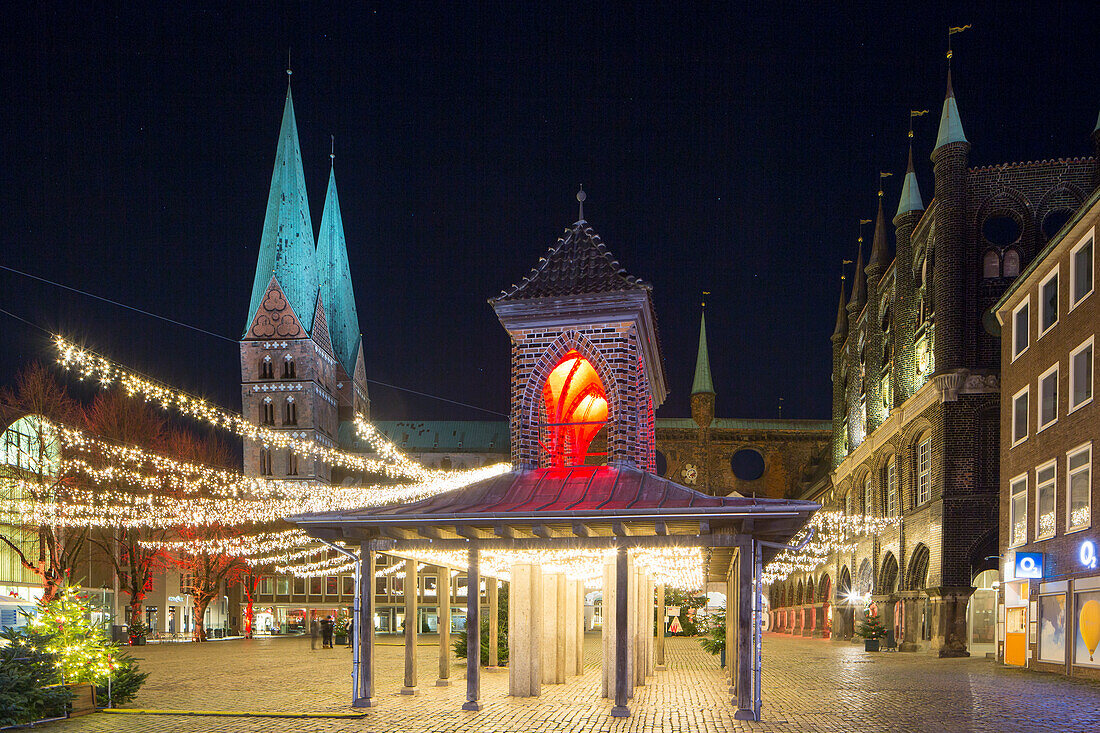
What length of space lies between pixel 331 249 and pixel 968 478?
231ft

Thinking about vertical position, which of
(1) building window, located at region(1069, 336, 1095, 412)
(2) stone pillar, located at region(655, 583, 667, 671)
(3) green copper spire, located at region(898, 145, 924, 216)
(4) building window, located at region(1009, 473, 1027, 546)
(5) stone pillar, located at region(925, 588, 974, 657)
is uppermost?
(3) green copper spire, located at region(898, 145, 924, 216)

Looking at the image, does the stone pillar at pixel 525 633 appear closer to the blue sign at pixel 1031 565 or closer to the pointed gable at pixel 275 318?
the blue sign at pixel 1031 565

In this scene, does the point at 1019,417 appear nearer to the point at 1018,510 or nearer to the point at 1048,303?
the point at 1018,510

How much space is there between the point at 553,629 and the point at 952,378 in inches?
840

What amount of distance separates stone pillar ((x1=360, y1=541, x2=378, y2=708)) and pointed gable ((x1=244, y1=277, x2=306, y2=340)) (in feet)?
238

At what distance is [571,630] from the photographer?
763 inches

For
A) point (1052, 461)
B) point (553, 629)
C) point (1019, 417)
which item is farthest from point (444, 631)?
point (1019, 417)

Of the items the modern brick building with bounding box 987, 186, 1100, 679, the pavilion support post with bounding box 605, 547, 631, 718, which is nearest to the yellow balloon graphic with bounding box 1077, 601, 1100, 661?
the modern brick building with bounding box 987, 186, 1100, 679

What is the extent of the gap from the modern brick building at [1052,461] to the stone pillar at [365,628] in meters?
15.2

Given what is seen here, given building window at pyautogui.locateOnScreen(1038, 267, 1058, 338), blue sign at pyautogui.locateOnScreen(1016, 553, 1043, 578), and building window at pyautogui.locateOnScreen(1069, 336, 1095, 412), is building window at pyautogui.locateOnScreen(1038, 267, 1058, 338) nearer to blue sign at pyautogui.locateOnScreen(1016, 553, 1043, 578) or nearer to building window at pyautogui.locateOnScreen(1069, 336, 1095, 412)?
building window at pyautogui.locateOnScreen(1069, 336, 1095, 412)

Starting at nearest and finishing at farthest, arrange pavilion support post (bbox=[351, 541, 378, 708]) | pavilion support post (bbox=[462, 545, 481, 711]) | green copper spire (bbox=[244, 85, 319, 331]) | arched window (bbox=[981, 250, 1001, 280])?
pavilion support post (bbox=[462, 545, 481, 711]) → pavilion support post (bbox=[351, 541, 378, 708]) → arched window (bbox=[981, 250, 1001, 280]) → green copper spire (bbox=[244, 85, 319, 331])

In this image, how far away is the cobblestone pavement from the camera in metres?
13.3

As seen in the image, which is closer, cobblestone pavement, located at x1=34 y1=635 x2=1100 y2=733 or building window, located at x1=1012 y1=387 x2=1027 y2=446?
cobblestone pavement, located at x1=34 y1=635 x2=1100 y2=733

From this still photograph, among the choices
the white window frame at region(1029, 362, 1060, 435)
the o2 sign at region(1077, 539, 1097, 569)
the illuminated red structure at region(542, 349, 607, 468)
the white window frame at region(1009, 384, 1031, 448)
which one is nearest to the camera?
the illuminated red structure at region(542, 349, 607, 468)
